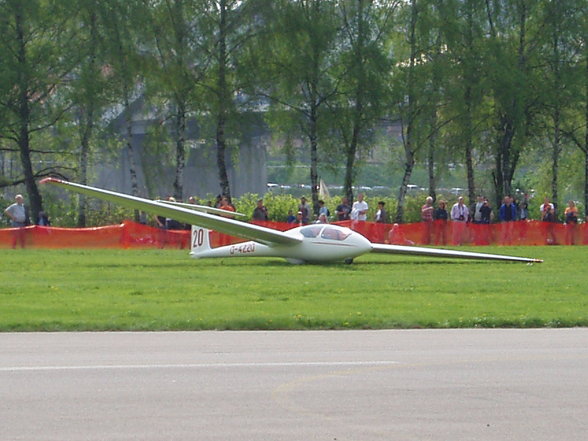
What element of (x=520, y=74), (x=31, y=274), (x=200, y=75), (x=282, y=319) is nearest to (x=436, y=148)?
(x=520, y=74)

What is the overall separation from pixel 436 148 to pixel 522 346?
1361 inches

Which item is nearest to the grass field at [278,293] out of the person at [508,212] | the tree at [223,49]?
the person at [508,212]

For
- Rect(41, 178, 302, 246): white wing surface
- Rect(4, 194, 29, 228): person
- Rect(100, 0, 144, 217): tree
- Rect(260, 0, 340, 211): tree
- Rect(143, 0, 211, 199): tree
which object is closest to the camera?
Rect(41, 178, 302, 246): white wing surface

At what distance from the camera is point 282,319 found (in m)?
14.8

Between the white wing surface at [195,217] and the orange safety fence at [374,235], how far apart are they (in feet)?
17.8

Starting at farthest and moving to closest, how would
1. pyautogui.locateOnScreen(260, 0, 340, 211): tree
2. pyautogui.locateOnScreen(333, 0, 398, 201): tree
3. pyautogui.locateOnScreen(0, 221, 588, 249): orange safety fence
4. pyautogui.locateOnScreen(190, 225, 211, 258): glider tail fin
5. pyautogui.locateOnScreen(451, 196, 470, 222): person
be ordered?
→ pyautogui.locateOnScreen(333, 0, 398, 201): tree → pyautogui.locateOnScreen(260, 0, 340, 211): tree → pyautogui.locateOnScreen(451, 196, 470, 222): person → pyautogui.locateOnScreen(0, 221, 588, 249): orange safety fence → pyautogui.locateOnScreen(190, 225, 211, 258): glider tail fin

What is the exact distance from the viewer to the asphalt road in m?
7.93

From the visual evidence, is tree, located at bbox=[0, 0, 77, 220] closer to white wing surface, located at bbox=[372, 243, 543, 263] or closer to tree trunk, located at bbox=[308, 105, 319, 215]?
tree trunk, located at bbox=[308, 105, 319, 215]

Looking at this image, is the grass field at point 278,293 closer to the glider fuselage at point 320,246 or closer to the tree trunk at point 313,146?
the glider fuselage at point 320,246

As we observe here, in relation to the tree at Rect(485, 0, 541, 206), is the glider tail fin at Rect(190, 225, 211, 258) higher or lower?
lower

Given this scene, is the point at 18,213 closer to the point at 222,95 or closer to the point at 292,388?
the point at 222,95

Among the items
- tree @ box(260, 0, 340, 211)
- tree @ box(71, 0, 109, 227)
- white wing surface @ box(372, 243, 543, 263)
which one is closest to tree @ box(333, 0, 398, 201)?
tree @ box(260, 0, 340, 211)

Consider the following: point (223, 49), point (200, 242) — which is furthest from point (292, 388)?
point (223, 49)

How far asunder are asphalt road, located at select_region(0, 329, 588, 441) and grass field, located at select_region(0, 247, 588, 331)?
66.7 inches
